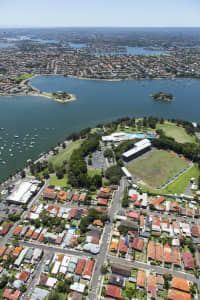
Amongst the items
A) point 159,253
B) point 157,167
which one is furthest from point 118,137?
point 159,253

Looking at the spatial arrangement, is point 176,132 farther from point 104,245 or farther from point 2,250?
point 2,250

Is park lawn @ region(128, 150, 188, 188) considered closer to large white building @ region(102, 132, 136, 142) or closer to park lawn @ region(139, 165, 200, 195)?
park lawn @ region(139, 165, 200, 195)

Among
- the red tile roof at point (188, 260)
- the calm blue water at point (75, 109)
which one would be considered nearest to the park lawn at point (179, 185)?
the red tile roof at point (188, 260)

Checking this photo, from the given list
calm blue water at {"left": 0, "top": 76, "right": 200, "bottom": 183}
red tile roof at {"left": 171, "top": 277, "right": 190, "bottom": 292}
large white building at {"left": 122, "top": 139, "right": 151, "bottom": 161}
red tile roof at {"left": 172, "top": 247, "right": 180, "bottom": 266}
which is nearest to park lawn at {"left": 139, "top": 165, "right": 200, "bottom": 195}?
large white building at {"left": 122, "top": 139, "right": 151, "bottom": 161}

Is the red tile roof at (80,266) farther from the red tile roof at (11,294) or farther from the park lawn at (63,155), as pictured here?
the park lawn at (63,155)

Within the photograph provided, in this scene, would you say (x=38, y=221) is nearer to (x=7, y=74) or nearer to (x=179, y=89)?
(x=179, y=89)
